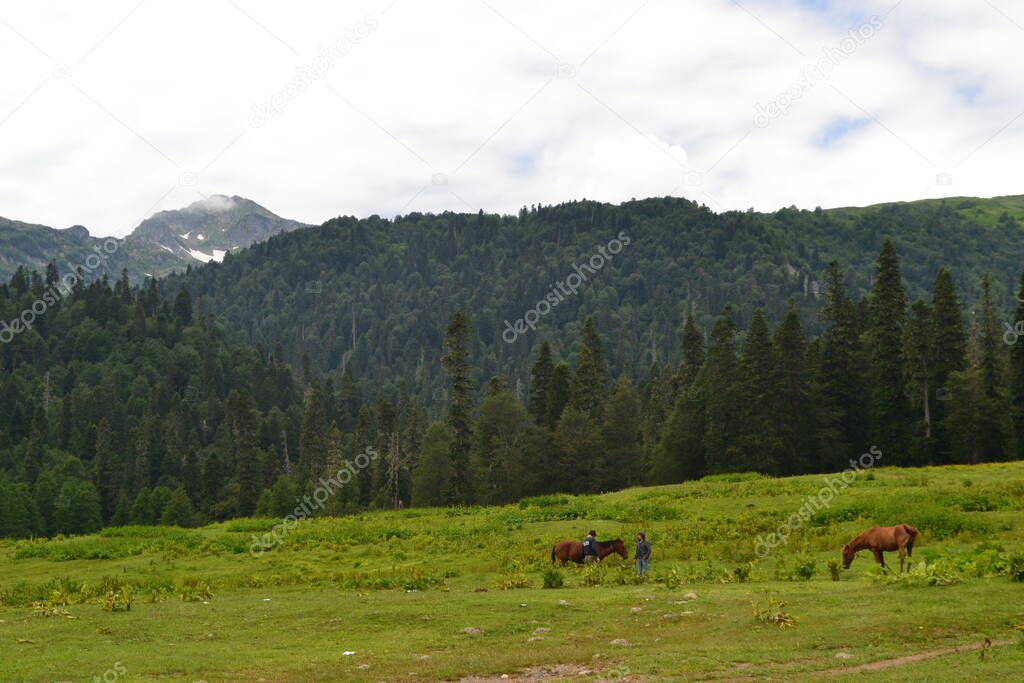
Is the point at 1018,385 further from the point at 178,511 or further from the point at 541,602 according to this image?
the point at 178,511

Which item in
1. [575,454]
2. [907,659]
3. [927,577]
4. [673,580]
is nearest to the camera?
[907,659]

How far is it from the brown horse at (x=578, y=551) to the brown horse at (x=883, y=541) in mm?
7931

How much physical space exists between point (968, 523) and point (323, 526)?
30.2 metres

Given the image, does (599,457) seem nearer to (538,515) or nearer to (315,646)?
(538,515)

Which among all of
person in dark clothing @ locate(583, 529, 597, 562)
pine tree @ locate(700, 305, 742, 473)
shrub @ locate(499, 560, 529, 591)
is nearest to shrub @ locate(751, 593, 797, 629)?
shrub @ locate(499, 560, 529, 591)

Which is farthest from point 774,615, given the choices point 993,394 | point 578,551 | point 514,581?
point 993,394

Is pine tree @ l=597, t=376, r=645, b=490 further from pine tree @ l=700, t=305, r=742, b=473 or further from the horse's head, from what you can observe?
the horse's head

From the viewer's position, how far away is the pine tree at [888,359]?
81.8 m

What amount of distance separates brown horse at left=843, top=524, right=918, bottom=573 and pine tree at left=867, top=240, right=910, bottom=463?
58.7m

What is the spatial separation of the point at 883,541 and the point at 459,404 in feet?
200

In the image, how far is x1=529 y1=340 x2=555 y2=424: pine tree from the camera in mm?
108938

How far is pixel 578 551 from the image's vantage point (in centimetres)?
3225

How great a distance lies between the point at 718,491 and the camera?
5228 centimetres

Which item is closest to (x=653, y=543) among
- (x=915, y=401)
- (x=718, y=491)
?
(x=718, y=491)
